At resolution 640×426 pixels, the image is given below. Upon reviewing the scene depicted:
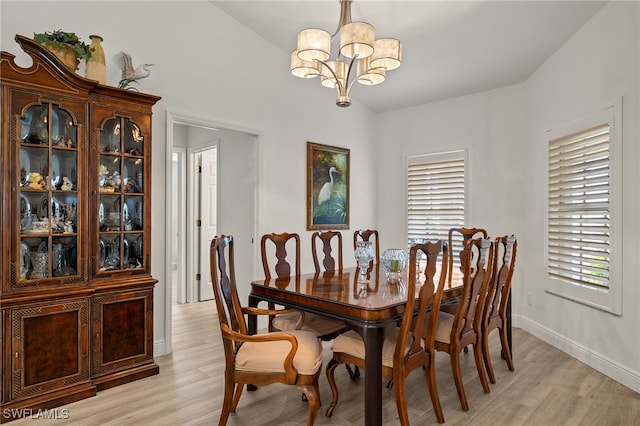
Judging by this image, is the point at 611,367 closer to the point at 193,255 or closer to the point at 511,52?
the point at 511,52

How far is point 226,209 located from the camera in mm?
5102

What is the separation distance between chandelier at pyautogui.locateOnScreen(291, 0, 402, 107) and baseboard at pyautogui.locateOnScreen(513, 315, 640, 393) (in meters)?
2.86

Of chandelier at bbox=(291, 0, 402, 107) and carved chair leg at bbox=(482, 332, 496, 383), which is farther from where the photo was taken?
carved chair leg at bbox=(482, 332, 496, 383)

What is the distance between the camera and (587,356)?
3410 millimetres

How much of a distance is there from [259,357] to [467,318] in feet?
4.74

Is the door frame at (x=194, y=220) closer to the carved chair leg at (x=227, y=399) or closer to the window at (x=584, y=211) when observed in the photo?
the carved chair leg at (x=227, y=399)

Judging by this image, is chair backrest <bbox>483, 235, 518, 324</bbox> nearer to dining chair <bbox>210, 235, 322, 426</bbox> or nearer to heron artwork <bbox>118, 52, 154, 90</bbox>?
dining chair <bbox>210, 235, 322, 426</bbox>

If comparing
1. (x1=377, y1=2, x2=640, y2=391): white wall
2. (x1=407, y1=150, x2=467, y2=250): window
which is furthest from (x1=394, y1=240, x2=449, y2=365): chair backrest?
(x1=407, y1=150, x2=467, y2=250): window

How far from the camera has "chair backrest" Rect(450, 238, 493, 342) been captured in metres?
2.53

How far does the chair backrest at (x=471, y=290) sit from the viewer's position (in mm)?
2527

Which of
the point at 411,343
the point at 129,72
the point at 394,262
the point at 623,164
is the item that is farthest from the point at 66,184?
the point at 623,164

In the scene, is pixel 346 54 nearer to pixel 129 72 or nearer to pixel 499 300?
pixel 129 72

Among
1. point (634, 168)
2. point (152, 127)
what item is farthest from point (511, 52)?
point (152, 127)

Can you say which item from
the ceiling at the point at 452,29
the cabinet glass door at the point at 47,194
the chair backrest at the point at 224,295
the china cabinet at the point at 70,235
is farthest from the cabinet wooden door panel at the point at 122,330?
the ceiling at the point at 452,29
